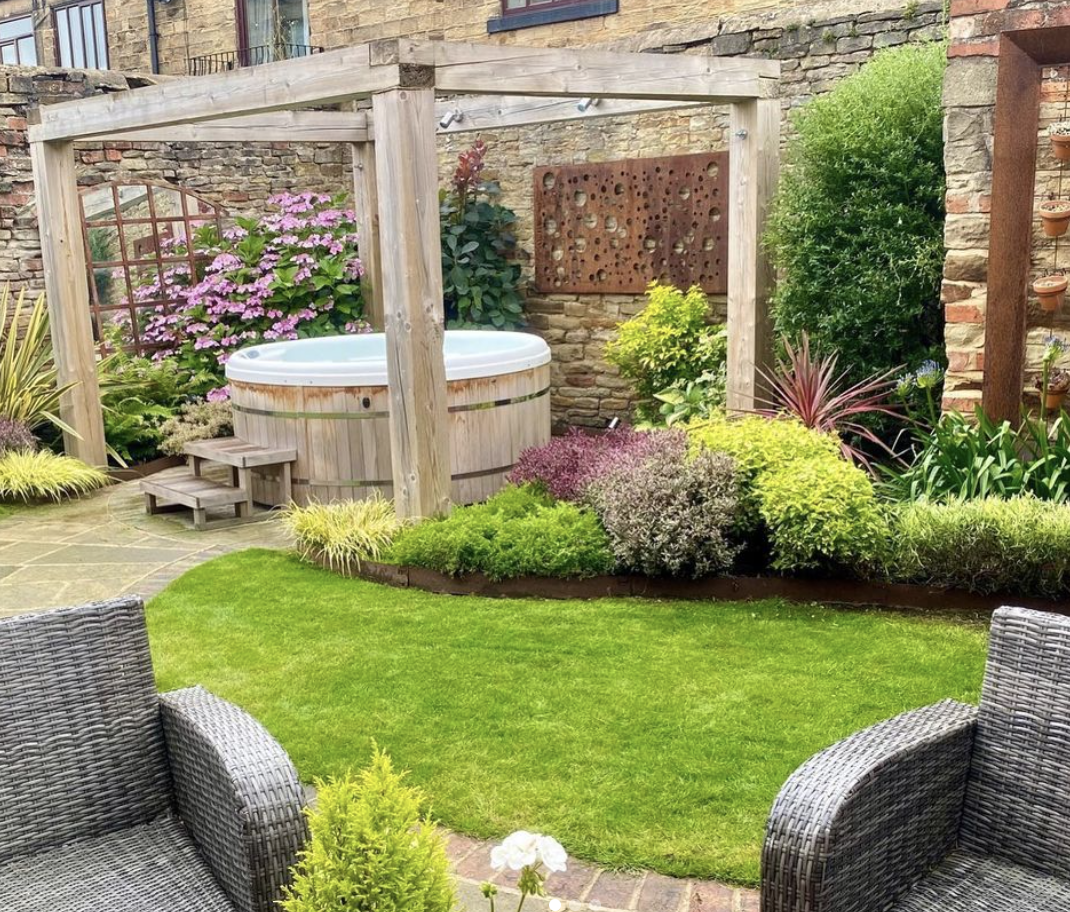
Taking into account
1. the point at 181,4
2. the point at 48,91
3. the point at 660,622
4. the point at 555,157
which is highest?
the point at 181,4

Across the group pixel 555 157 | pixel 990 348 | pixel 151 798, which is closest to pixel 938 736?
pixel 151 798

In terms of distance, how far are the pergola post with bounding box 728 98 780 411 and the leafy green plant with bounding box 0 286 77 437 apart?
444 cm

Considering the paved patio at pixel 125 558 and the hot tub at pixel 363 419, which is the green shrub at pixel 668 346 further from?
the paved patio at pixel 125 558

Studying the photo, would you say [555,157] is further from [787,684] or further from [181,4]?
[181,4]

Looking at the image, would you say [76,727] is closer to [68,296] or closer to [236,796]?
[236,796]

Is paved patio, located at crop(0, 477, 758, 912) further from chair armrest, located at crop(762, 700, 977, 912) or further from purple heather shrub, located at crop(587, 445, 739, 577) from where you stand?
purple heather shrub, located at crop(587, 445, 739, 577)

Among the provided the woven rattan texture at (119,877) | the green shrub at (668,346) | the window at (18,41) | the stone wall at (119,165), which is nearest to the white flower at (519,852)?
the woven rattan texture at (119,877)

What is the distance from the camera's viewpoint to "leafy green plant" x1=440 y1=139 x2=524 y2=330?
9242 millimetres

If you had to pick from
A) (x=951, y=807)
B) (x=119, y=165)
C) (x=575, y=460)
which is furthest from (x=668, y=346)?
(x=951, y=807)

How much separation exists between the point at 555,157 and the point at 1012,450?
516cm

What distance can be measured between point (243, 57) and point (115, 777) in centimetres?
1414

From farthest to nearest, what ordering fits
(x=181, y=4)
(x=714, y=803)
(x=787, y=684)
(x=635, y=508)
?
(x=181, y=4) → (x=635, y=508) → (x=787, y=684) → (x=714, y=803)

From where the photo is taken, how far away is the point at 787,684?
4.03 meters

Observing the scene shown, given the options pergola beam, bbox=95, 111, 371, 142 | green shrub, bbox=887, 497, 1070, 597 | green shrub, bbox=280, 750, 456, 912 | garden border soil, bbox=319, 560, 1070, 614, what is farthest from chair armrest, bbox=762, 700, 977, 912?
pergola beam, bbox=95, 111, 371, 142
